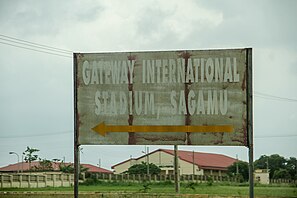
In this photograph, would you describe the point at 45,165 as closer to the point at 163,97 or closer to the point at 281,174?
the point at 281,174

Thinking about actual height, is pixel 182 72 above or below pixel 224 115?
above

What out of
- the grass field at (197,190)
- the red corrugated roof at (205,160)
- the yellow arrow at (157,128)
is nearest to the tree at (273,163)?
the red corrugated roof at (205,160)

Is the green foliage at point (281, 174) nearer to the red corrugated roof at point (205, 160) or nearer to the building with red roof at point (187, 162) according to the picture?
the building with red roof at point (187, 162)

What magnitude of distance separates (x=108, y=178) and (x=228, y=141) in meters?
50.7

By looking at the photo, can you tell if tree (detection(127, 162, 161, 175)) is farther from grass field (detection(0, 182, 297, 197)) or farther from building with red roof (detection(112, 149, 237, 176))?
grass field (detection(0, 182, 297, 197))

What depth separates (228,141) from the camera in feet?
47.0

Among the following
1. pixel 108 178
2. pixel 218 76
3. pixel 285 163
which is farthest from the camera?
pixel 285 163

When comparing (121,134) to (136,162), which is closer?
Answer: (121,134)

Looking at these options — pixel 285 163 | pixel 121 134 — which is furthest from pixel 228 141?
pixel 285 163

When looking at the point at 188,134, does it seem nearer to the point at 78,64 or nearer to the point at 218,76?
the point at 218,76

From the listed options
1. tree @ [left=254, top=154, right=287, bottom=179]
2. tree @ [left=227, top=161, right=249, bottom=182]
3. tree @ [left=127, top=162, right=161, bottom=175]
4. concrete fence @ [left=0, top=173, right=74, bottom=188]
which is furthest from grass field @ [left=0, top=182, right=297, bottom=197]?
tree @ [left=127, top=162, right=161, bottom=175]

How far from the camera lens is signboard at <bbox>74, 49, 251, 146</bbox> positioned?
46.8ft

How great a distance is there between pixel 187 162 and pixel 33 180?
43.4m

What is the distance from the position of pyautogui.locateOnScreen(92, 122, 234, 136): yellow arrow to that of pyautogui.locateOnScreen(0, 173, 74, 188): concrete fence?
105 feet
